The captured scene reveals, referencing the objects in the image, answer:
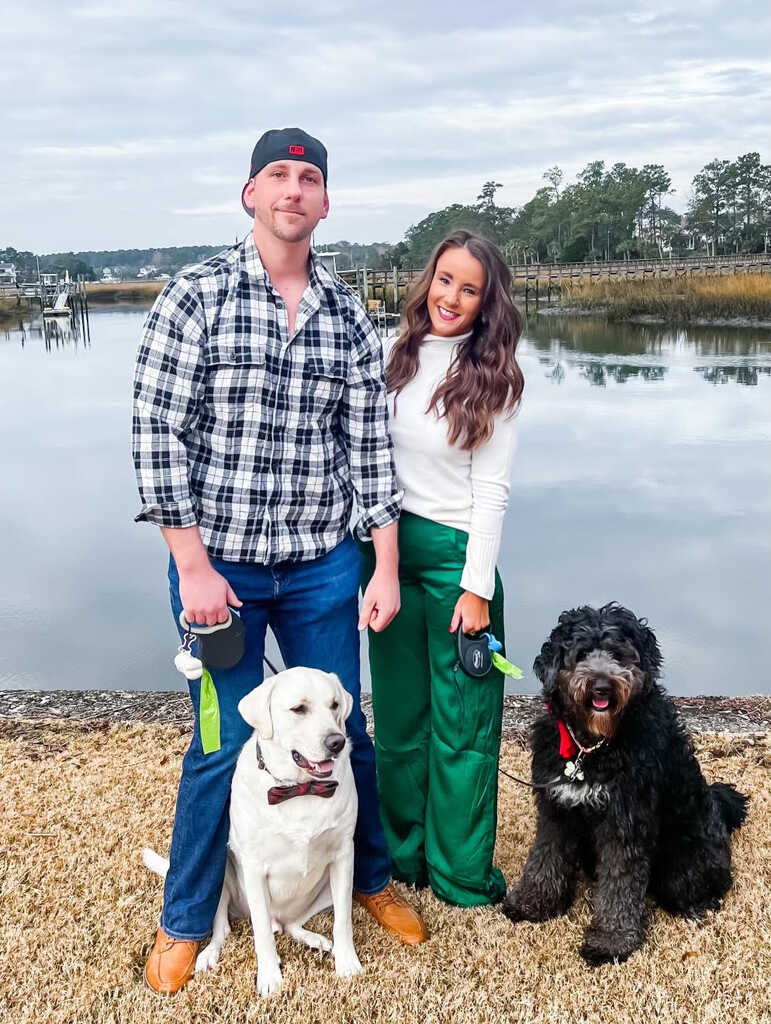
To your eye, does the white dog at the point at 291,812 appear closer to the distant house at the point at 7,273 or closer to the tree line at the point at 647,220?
the tree line at the point at 647,220

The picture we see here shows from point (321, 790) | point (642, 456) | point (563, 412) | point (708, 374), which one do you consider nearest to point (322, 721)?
point (321, 790)

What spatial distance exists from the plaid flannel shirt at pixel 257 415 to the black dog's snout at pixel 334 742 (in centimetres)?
53

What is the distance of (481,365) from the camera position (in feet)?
9.71

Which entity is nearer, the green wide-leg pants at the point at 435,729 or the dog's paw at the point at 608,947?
the dog's paw at the point at 608,947

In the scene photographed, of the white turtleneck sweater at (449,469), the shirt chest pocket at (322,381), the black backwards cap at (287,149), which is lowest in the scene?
the white turtleneck sweater at (449,469)

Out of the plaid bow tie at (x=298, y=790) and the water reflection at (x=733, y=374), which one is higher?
the plaid bow tie at (x=298, y=790)

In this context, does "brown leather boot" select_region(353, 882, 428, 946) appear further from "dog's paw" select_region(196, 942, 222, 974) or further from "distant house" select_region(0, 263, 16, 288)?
"distant house" select_region(0, 263, 16, 288)

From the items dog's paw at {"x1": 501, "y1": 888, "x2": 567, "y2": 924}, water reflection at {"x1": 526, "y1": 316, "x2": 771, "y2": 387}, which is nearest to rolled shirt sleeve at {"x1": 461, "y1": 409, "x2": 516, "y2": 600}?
dog's paw at {"x1": 501, "y1": 888, "x2": 567, "y2": 924}

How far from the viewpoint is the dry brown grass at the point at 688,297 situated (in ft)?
82.6

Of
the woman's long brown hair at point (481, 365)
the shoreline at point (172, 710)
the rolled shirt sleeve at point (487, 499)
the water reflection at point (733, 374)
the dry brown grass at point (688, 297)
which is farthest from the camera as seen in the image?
the dry brown grass at point (688, 297)

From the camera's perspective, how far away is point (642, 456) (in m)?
13.0

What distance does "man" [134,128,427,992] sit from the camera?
8.50 feet

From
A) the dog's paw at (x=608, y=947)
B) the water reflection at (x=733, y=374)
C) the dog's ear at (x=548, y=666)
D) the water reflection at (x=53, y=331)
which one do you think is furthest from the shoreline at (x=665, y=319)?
the dog's paw at (x=608, y=947)

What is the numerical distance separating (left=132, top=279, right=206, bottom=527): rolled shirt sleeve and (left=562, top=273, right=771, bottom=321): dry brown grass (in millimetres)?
24354
